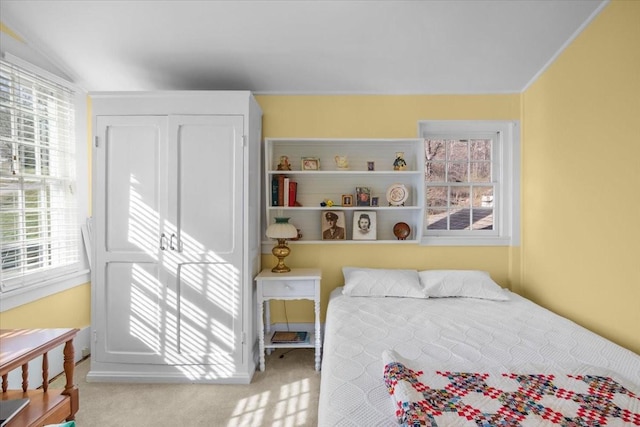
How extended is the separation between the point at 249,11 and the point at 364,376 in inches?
88.0

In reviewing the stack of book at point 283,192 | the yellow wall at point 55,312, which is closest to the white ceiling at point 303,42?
the stack of book at point 283,192

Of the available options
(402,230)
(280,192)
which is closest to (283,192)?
(280,192)

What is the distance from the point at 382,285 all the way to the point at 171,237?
165 centimetres

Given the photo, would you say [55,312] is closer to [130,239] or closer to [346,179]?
[130,239]

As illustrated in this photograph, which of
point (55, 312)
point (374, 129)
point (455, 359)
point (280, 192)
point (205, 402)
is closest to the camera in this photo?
point (455, 359)

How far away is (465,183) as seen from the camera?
3291 millimetres

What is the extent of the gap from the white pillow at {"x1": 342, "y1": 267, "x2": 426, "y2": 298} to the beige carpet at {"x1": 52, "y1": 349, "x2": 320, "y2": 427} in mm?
724

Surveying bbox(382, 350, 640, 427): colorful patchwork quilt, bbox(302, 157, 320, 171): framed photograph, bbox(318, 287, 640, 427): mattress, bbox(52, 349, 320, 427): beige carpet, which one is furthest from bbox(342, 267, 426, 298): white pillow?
bbox(382, 350, 640, 427): colorful patchwork quilt

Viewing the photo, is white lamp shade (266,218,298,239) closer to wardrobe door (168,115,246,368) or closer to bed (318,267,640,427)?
wardrobe door (168,115,246,368)

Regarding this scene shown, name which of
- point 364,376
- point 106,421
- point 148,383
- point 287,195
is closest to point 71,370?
point 106,421

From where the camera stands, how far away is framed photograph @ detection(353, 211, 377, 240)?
10.3 feet

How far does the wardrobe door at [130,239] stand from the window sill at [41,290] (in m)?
0.36

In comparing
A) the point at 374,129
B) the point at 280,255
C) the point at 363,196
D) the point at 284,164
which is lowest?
the point at 280,255

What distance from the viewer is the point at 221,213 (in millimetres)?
2611
